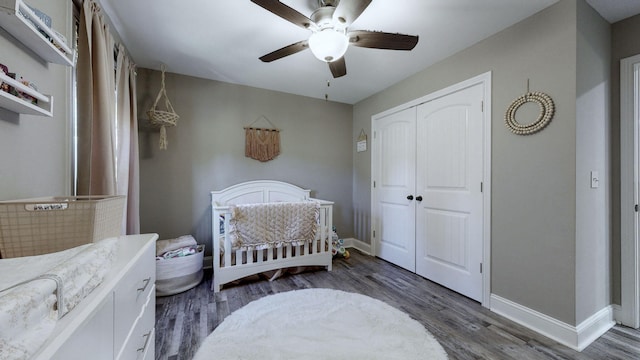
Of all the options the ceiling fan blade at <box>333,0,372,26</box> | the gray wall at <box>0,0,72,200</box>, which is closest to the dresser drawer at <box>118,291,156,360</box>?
the gray wall at <box>0,0,72,200</box>

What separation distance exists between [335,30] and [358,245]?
304 centimetres

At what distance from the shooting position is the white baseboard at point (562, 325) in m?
1.62

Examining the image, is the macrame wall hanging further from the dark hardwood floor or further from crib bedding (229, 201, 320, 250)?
the dark hardwood floor

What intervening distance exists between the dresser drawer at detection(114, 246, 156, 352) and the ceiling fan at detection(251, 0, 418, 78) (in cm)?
143

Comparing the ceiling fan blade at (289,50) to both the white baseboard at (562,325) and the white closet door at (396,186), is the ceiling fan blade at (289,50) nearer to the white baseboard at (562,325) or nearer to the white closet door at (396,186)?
the white closet door at (396,186)

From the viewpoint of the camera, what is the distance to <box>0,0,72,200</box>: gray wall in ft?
2.99

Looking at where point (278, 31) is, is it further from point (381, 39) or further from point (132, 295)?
point (132, 295)

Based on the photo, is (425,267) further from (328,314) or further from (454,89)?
(454,89)

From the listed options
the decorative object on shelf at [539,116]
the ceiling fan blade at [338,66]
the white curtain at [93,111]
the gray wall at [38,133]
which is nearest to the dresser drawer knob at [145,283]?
the gray wall at [38,133]

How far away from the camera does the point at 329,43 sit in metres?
1.50

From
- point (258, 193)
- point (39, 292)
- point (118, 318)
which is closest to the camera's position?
point (39, 292)

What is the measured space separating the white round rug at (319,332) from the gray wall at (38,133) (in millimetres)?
1256

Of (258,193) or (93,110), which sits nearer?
(93,110)

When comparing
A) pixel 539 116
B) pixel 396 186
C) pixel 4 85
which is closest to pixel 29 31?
pixel 4 85
